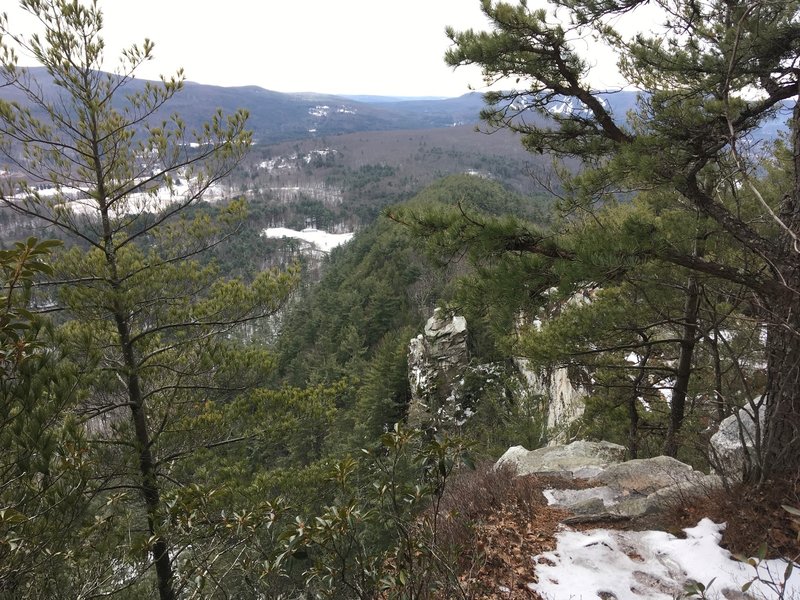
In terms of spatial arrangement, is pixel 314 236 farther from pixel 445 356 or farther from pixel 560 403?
pixel 560 403

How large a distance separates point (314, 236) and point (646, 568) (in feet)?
425

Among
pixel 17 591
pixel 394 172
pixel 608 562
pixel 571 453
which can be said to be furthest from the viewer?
pixel 394 172

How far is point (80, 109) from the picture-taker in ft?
14.9

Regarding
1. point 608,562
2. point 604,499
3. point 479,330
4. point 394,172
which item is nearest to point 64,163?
point 608,562

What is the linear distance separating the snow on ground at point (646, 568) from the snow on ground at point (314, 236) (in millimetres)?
117495

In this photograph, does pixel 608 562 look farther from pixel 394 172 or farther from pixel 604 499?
pixel 394 172

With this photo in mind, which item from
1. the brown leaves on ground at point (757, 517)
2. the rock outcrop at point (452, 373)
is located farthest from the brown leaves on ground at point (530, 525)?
the rock outcrop at point (452, 373)

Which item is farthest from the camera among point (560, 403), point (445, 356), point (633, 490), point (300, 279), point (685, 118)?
point (445, 356)

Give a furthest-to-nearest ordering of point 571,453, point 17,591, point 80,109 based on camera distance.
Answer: point 571,453 < point 80,109 < point 17,591

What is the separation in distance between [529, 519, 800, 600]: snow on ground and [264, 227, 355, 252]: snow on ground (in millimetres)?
117495

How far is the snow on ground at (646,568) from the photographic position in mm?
3010

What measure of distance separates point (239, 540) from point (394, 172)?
577 feet

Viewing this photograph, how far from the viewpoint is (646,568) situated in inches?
133

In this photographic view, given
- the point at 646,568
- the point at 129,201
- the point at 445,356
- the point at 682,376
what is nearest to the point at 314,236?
the point at 445,356
